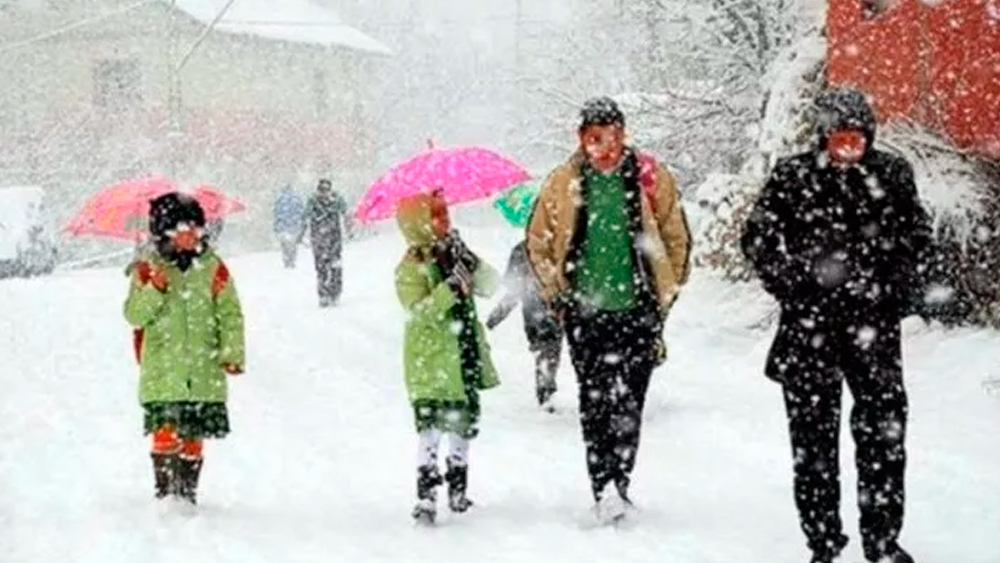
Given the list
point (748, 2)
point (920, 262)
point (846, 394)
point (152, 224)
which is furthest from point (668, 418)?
point (748, 2)

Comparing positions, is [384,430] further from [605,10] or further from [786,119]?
[605,10]

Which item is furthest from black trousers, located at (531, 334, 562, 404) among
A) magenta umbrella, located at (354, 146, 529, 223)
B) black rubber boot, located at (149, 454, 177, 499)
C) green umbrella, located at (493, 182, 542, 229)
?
black rubber boot, located at (149, 454, 177, 499)

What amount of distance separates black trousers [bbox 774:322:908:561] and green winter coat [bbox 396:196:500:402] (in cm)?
199

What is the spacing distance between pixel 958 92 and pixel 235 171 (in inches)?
1499

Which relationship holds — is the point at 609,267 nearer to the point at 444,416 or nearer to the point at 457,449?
the point at 444,416

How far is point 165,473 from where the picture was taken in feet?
24.5

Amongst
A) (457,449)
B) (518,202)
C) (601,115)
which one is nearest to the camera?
(601,115)

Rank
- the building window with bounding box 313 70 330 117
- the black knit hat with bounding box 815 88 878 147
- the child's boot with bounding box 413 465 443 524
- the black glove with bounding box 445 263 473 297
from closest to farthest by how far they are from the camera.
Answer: the black knit hat with bounding box 815 88 878 147 < the child's boot with bounding box 413 465 443 524 < the black glove with bounding box 445 263 473 297 < the building window with bounding box 313 70 330 117

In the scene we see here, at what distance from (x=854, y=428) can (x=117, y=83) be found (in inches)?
1733

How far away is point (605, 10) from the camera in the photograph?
103 feet

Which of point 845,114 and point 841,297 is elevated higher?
point 845,114

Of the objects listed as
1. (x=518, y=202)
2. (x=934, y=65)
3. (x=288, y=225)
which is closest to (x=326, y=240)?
(x=288, y=225)

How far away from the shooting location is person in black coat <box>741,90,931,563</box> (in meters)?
5.25

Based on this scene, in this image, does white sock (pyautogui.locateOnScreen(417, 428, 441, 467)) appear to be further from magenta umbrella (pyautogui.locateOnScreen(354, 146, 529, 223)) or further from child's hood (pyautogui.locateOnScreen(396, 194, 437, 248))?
magenta umbrella (pyautogui.locateOnScreen(354, 146, 529, 223))
